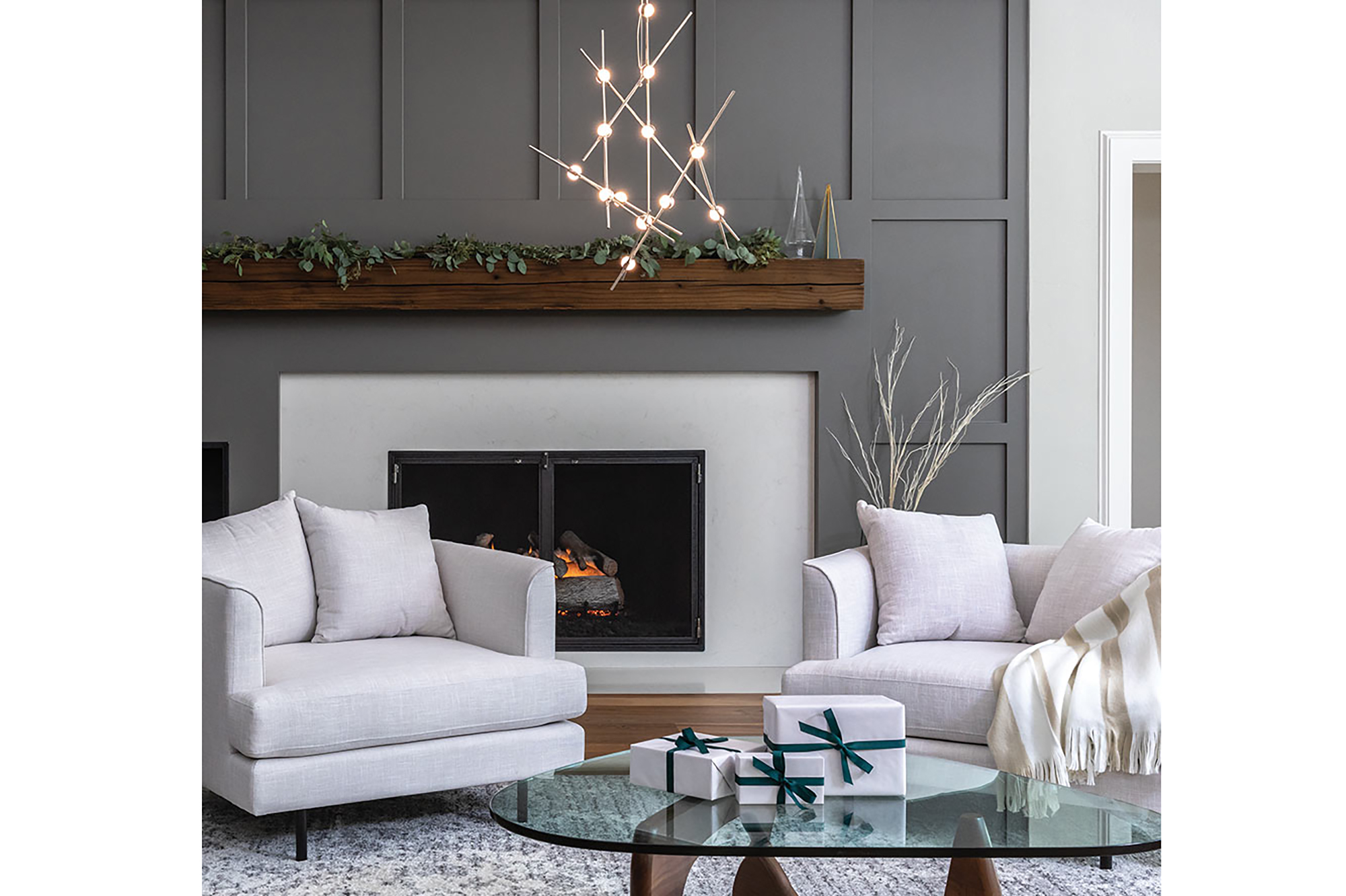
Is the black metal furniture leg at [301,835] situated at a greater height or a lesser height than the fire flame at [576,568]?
lesser

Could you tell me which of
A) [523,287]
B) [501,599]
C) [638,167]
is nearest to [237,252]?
[523,287]

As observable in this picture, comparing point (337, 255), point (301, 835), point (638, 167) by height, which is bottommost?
point (301, 835)

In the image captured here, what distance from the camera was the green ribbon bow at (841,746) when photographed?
69.1 inches

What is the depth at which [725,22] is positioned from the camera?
13.6 ft

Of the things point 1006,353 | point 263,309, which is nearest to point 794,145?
point 1006,353

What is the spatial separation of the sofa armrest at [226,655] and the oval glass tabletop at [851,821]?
0.80 m

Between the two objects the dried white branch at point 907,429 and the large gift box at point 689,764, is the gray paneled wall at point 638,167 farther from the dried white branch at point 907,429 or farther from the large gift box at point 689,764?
the large gift box at point 689,764

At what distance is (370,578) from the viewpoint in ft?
9.18

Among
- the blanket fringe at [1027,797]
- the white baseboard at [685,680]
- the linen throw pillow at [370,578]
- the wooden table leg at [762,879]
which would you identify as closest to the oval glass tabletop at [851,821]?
the blanket fringe at [1027,797]

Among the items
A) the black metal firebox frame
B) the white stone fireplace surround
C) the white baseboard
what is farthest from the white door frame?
the black metal firebox frame

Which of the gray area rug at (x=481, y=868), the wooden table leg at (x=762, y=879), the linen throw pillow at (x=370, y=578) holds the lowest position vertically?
the gray area rug at (x=481, y=868)

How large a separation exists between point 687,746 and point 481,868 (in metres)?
0.72

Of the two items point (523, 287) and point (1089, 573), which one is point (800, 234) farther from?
point (1089, 573)
